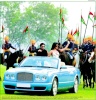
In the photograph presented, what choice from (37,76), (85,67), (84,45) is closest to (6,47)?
(84,45)

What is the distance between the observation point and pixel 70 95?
15.6m

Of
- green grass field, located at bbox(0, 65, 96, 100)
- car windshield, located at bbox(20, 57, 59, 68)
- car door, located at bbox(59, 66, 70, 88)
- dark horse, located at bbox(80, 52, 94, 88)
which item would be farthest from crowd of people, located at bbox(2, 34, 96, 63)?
green grass field, located at bbox(0, 65, 96, 100)

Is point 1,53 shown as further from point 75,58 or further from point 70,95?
point 70,95

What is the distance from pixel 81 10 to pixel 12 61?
3.23 m

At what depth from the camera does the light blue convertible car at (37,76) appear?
14305mm

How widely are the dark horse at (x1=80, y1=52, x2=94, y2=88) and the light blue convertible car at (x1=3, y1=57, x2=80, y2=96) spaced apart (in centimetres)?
305

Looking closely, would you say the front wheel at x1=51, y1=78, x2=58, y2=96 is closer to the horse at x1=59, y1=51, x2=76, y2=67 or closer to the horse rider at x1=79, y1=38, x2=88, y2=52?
the horse at x1=59, y1=51, x2=76, y2=67

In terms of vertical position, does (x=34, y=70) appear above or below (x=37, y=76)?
above

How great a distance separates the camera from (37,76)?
563 inches

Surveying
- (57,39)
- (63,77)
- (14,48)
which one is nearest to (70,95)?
(63,77)

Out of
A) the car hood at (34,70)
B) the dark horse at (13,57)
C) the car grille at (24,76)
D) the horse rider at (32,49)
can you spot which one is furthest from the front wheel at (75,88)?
the dark horse at (13,57)

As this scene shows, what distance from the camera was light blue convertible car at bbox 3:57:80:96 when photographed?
14305mm

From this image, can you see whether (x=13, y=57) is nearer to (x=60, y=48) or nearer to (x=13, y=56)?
(x=13, y=56)

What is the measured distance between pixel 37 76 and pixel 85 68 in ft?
15.1
